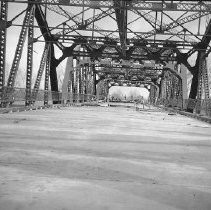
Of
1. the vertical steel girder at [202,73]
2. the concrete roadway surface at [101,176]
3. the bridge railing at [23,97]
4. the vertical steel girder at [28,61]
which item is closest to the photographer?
the concrete roadway surface at [101,176]

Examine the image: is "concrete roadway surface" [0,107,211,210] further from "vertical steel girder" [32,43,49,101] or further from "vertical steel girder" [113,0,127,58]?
"vertical steel girder" [32,43,49,101]

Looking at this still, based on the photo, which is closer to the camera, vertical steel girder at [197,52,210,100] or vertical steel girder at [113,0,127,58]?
vertical steel girder at [113,0,127,58]

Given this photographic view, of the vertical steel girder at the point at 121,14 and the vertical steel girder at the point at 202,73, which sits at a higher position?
the vertical steel girder at the point at 121,14

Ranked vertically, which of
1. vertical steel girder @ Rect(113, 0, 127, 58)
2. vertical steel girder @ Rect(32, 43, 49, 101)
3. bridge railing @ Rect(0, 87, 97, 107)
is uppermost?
vertical steel girder @ Rect(113, 0, 127, 58)

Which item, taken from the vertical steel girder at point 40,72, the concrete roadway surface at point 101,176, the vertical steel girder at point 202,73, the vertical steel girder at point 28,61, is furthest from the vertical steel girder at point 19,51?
the vertical steel girder at point 202,73

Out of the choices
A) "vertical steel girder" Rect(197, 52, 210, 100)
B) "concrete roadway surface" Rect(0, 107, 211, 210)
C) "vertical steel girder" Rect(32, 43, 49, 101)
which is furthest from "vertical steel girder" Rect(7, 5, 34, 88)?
"vertical steel girder" Rect(197, 52, 210, 100)

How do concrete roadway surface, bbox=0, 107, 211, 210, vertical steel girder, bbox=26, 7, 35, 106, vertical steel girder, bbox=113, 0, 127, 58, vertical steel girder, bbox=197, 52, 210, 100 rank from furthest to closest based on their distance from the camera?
1. vertical steel girder, bbox=197, 52, 210, 100
2. vertical steel girder, bbox=26, 7, 35, 106
3. vertical steel girder, bbox=113, 0, 127, 58
4. concrete roadway surface, bbox=0, 107, 211, 210

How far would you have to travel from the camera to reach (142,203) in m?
2.83

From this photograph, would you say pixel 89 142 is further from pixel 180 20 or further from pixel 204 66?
pixel 204 66

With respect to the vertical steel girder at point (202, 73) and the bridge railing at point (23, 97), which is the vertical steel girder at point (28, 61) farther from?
the vertical steel girder at point (202, 73)

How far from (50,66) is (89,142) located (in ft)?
69.4

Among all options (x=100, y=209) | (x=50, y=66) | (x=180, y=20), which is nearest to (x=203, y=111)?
(x=180, y=20)

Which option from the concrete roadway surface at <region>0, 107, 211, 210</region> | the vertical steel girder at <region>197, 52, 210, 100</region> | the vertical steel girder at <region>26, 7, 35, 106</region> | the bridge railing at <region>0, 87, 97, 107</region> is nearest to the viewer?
the concrete roadway surface at <region>0, 107, 211, 210</region>

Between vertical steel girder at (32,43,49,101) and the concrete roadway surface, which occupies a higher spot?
vertical steel girder at (32,43,49,101)
